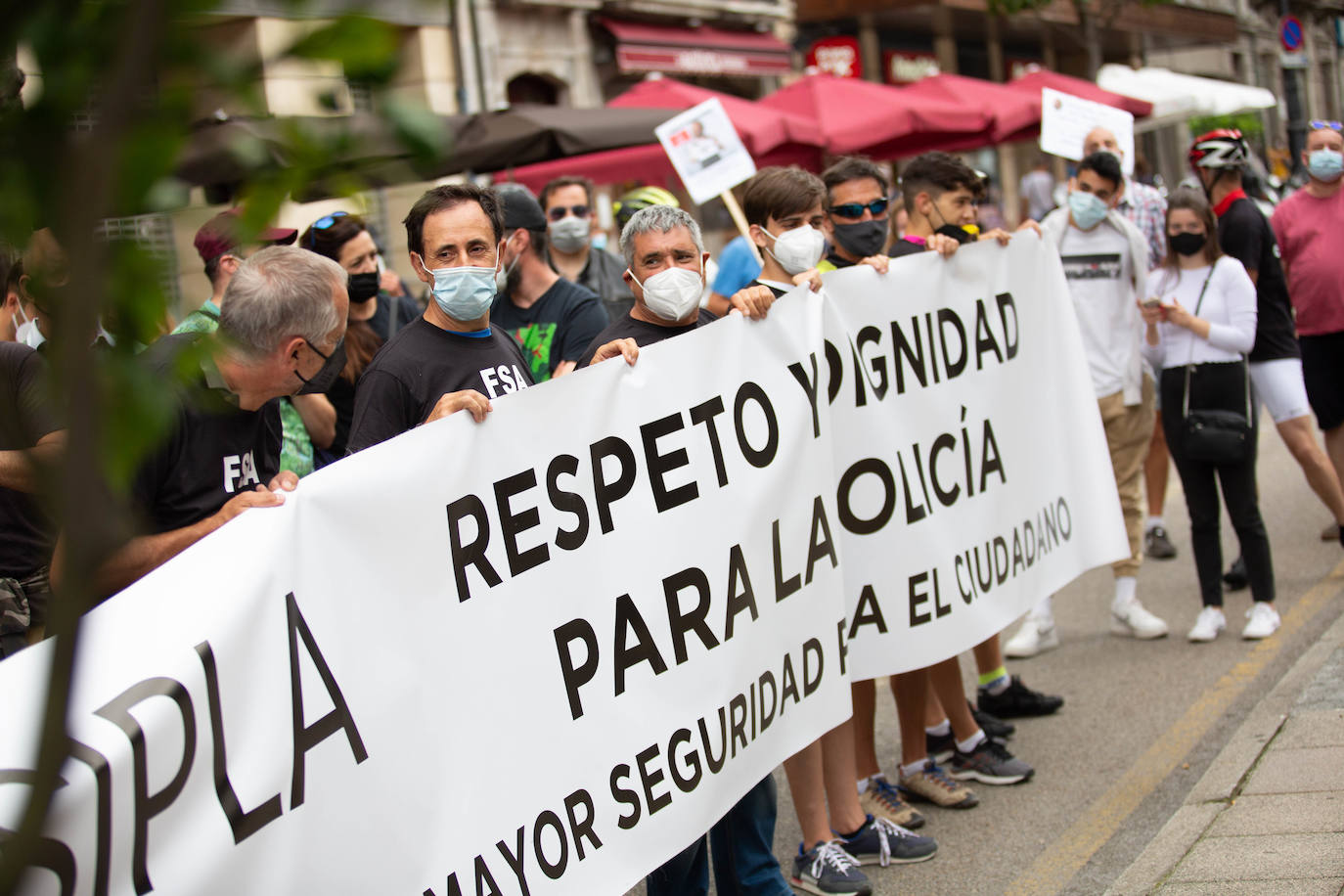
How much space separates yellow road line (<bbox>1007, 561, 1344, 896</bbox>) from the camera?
401 cm

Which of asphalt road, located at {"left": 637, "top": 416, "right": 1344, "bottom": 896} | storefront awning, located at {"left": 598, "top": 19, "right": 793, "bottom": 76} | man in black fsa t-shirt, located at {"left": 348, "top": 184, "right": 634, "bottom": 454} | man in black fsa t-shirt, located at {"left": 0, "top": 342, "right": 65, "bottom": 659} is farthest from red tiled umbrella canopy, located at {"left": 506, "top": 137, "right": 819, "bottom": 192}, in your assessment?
storefront awning, located at {"left": 598, "top": 19, "right": 793, "bottom": 76}

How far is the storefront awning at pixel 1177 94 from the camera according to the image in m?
18.4

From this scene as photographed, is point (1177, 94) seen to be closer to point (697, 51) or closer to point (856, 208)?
point (697, 51)

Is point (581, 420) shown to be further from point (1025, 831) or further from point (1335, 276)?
point (1335, 276)

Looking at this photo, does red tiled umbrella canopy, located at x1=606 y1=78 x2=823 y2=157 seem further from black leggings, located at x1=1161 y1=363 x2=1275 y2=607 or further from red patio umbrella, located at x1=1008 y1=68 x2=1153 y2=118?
black leggings, located at x1=1161 y1=363 x2=1275 y2=607

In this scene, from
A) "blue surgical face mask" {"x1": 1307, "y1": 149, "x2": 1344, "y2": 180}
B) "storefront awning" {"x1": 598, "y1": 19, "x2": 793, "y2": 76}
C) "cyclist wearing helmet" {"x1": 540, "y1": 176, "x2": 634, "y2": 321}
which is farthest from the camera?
"storefront awning" {"x1": 598, "y1": 19, "x2": 793, "y2": 76}

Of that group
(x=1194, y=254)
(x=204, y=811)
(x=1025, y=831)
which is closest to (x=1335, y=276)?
(x=1194, y=254)

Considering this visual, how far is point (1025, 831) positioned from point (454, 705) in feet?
7.63

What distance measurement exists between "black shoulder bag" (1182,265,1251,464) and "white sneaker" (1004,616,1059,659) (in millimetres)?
965

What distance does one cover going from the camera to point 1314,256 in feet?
23.8

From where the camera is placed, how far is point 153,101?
3.13 feet

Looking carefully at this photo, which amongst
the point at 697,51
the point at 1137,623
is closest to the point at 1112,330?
the point at 1137,623

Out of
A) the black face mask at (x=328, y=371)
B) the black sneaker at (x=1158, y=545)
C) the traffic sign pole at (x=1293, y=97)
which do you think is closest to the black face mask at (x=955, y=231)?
A: the black face mask at (x=328, y=371)

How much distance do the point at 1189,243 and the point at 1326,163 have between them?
1.62 metres
